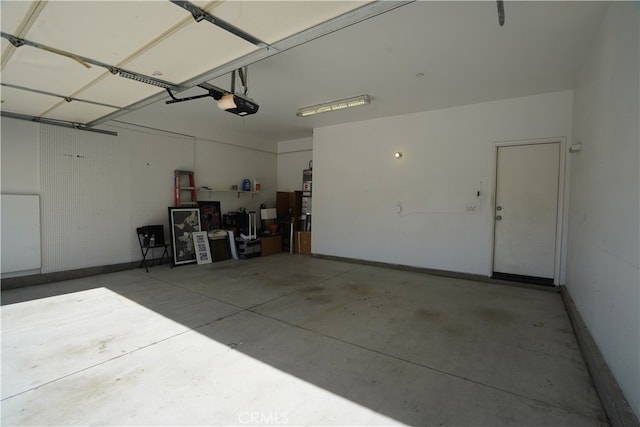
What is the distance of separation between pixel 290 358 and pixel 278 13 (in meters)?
2.64

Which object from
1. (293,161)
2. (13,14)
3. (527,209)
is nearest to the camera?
(13,14)

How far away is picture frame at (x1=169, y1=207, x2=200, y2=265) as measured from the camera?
593cm

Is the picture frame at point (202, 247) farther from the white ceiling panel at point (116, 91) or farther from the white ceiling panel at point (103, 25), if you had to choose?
the white ceiling panel at point (103, 25)

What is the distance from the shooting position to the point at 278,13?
6.41 ft

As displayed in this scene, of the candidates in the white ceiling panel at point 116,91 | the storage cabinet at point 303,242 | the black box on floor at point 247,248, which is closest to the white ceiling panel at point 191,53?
the white ceiling panel at point 116,91

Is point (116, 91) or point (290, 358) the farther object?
point (116, 91)

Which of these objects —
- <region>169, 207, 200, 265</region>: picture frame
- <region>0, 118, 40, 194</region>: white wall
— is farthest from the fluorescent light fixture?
<region>0, 118, 40, 194</region>: white wall

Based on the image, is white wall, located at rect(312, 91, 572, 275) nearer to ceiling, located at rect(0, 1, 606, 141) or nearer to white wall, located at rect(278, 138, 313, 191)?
ceiling, located at rect(0, 1, 606, 141)

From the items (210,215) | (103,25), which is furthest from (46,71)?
(210,215)

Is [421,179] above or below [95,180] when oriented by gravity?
above

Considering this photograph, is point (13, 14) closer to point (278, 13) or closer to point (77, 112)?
point (278, 13)

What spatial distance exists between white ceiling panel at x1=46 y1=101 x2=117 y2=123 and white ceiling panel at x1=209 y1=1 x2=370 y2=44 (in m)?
3.06

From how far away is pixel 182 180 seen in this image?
6492 mm

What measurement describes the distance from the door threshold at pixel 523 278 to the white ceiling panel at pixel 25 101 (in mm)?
6811
